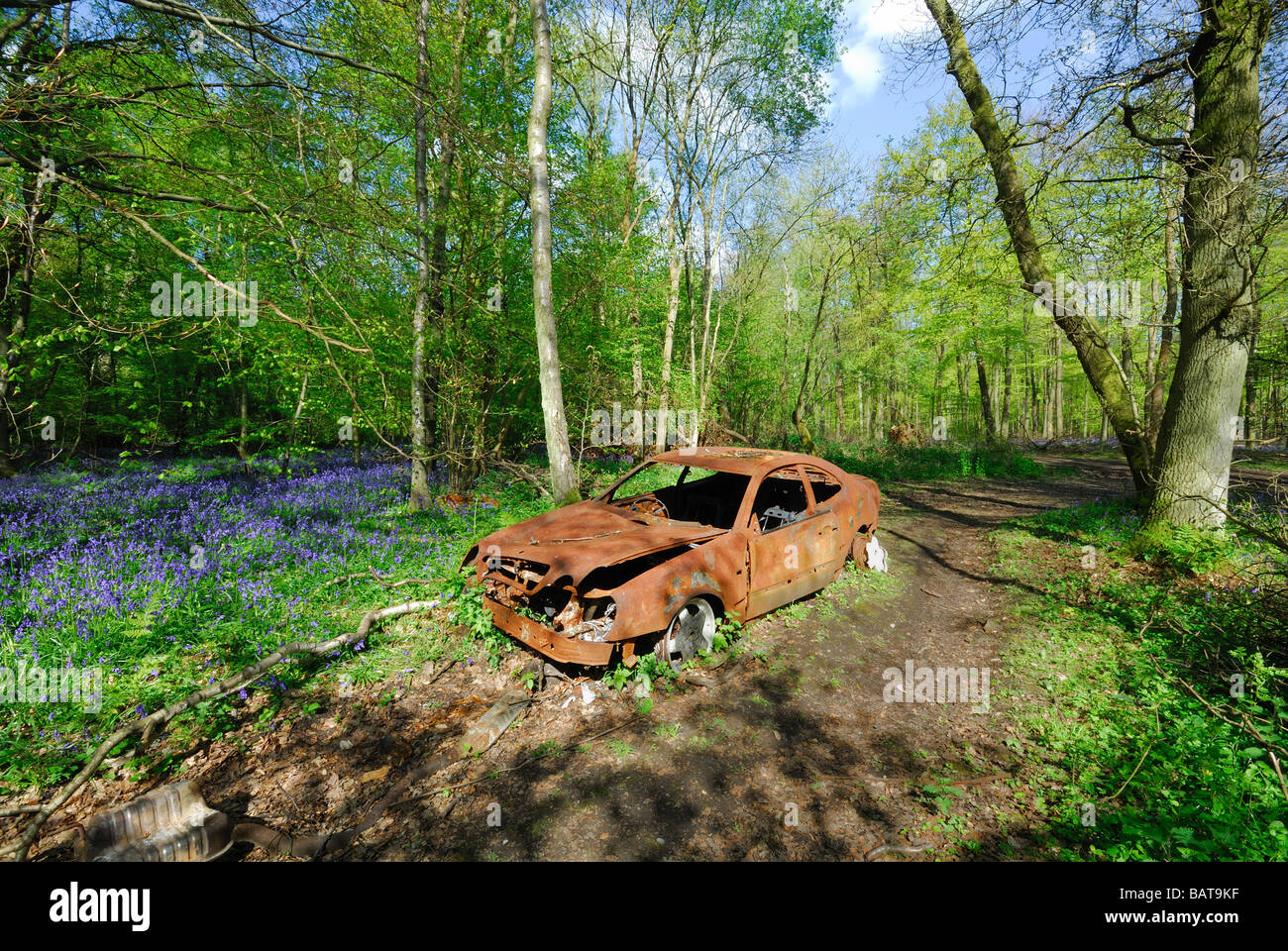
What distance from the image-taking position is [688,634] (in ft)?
13.2

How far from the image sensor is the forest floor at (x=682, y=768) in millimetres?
2441

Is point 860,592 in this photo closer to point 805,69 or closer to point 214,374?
point 805,69

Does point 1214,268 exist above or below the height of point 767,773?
above

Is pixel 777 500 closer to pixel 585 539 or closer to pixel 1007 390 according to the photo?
pixel 585 539

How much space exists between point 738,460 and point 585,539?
2.01 m

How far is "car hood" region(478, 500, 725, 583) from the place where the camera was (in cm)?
364

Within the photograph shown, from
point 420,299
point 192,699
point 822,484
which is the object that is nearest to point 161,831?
point 192,699

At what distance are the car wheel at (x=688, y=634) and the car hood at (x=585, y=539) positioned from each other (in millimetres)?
582

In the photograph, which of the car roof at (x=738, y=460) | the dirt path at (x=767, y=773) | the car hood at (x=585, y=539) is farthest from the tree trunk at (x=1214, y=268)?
the car hood at (x=585, y=539)

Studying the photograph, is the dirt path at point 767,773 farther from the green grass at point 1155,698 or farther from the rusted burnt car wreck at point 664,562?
the rusted burnt car wreck at point 664,562

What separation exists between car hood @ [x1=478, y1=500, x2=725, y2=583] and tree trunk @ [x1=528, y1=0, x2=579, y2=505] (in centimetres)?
204

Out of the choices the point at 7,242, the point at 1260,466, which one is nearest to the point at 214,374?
the point at 7,242

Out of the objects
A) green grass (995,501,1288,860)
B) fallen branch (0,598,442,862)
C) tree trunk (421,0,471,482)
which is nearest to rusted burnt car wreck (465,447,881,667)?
fallen branch (0,598,442,862)

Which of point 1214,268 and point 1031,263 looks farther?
point 1031,263
